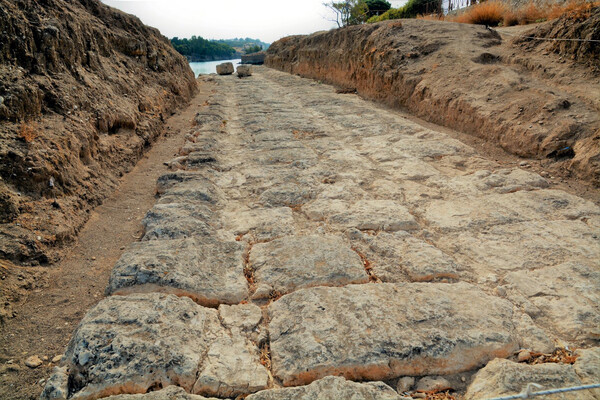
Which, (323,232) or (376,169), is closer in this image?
(323,232)

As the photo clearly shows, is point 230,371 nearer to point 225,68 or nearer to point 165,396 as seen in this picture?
point 165,396

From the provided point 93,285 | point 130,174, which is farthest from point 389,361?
point 130,174

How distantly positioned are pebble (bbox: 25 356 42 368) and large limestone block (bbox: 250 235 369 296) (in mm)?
1040

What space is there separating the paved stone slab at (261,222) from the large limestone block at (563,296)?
4.72 ft

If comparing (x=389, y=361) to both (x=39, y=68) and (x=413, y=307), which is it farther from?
(x=39, y=68)

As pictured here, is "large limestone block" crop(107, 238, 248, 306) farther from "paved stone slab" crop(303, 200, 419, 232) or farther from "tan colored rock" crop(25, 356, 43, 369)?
"paved stone slab" crop(303, 200, 419, 232)

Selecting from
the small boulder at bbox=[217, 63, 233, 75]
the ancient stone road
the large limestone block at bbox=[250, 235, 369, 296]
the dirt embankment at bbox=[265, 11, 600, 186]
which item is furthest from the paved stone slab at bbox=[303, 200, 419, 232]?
the small boulder at bbox=[217, 63, 233, 75]

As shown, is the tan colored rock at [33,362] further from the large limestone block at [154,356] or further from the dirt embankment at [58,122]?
the dirt embankment at [58,122]

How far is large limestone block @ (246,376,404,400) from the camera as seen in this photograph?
4.32 feet

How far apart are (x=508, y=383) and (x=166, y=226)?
2114mm

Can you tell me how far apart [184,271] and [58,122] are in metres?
1.93

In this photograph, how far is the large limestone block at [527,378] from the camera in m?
1.32

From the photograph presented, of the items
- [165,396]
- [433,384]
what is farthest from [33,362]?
[433,384]

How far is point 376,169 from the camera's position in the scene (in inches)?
145
